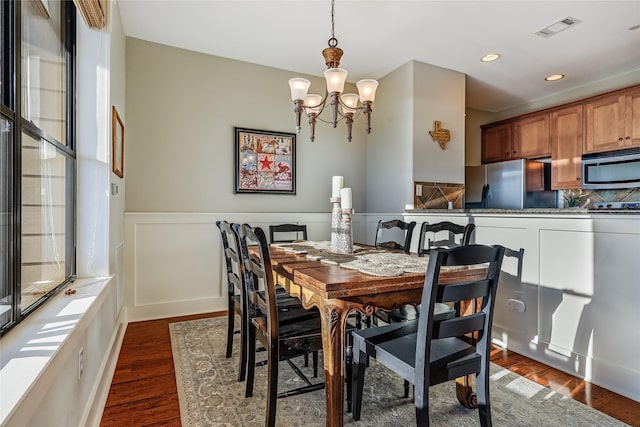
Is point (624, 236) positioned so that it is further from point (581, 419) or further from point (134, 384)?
point (134, 384)

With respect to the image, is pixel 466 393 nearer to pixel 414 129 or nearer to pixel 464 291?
pixel 464 291

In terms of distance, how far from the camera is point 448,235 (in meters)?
3.06

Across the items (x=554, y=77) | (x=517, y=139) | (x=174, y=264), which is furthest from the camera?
(x=517, y=139)

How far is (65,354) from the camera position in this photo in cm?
112

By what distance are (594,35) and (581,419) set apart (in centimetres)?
323

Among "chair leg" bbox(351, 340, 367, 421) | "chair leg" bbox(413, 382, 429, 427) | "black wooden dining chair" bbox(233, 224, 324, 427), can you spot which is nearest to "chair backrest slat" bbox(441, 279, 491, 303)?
"chair leg" bbox(413, 382, 429, 427)

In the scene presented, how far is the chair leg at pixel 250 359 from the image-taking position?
1.89 meters

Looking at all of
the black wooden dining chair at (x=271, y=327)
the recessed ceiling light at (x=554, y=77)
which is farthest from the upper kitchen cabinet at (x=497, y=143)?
the black wooden dining chair at (x=271, y=327)

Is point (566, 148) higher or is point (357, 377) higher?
point (566, 148)

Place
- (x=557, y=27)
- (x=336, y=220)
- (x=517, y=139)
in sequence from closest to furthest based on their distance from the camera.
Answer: (x=336, y=220)
(x=557, y=27)
(x=517, y=139)

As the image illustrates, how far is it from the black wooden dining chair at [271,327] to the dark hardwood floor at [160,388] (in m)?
0.49

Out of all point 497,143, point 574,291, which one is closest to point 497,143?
point 497,143

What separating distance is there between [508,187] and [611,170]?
1.09 m

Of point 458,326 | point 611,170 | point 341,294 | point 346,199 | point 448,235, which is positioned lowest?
point 458,326
